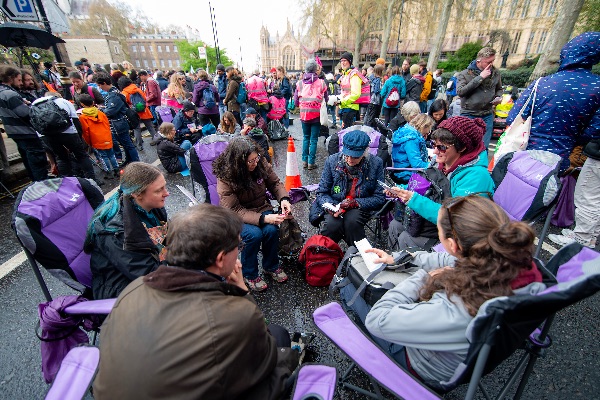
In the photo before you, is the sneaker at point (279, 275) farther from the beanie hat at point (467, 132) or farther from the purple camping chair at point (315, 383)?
the beanie hat at point (467, 132)

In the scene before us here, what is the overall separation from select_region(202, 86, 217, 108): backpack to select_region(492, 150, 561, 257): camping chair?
614cm

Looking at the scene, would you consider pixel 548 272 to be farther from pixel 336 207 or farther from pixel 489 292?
pixel 336 207

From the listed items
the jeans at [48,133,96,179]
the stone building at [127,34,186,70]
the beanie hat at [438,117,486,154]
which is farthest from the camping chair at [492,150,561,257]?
the stone building at [127,34,186,70]

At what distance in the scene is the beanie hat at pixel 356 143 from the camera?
273 centimetres

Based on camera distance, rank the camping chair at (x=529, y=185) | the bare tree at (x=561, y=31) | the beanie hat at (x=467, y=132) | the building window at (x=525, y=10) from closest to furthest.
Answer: the camping chair at (x=529, y=185), the beanie hat at (x=467, y=132), the bare tree at (x=561, y=31), the building window at (x=525, y=10)

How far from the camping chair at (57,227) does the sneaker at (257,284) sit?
129cm

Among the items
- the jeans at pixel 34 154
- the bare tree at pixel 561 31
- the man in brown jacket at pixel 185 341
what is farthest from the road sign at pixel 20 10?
the bare tree at pixel 561 31

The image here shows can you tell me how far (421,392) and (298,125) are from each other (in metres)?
9.62

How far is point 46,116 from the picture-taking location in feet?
13.2

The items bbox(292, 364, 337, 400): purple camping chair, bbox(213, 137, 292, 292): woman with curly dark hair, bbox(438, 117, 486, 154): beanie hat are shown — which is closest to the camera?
bbox(292, 364, 337, 400): purple camping chair

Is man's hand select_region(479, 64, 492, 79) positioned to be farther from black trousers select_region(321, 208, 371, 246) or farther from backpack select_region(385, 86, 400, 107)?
black trousers select_region(321, 208, 371, 246)

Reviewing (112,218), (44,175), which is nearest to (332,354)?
(112,218)

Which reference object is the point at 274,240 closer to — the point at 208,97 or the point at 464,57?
the point at 208,97

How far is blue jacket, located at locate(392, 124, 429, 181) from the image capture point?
3455mm
